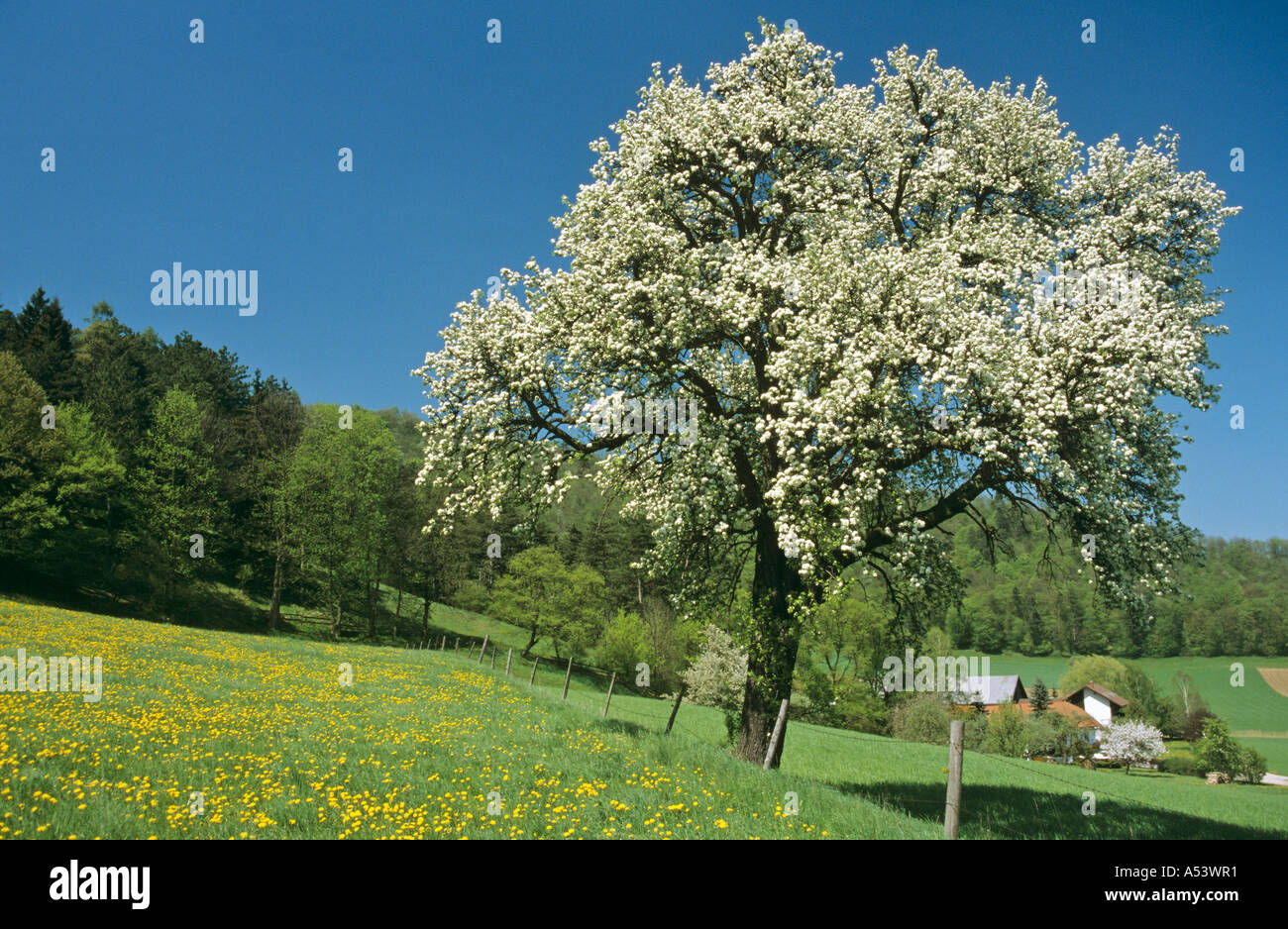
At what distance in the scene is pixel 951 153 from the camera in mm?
16016

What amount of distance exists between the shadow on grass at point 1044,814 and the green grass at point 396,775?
121mm

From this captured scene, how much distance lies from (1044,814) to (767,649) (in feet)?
32.9

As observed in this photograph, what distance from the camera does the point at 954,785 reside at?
10.3 meters

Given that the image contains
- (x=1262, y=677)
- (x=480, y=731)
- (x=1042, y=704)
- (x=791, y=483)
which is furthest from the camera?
(x=1262, y=677)

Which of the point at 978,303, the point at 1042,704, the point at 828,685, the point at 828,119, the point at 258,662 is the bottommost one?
the point at 1042,704

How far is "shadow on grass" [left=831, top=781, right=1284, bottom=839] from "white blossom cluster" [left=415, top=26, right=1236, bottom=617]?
5484 millimetres

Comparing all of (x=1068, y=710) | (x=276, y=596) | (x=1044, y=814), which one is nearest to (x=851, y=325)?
(x=1044, y=814)

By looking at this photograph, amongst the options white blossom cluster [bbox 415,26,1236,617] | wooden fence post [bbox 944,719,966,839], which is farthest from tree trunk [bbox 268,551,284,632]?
wooden fence post [bbox 944,719,966,839]

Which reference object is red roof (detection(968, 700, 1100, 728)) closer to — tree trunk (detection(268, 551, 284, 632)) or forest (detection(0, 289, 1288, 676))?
forest (detection(0, 289, 1288, 676))

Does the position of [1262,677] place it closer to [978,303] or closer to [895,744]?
[895,744]

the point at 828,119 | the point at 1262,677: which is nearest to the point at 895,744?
the point at 828,119

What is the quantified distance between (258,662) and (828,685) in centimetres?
4796
